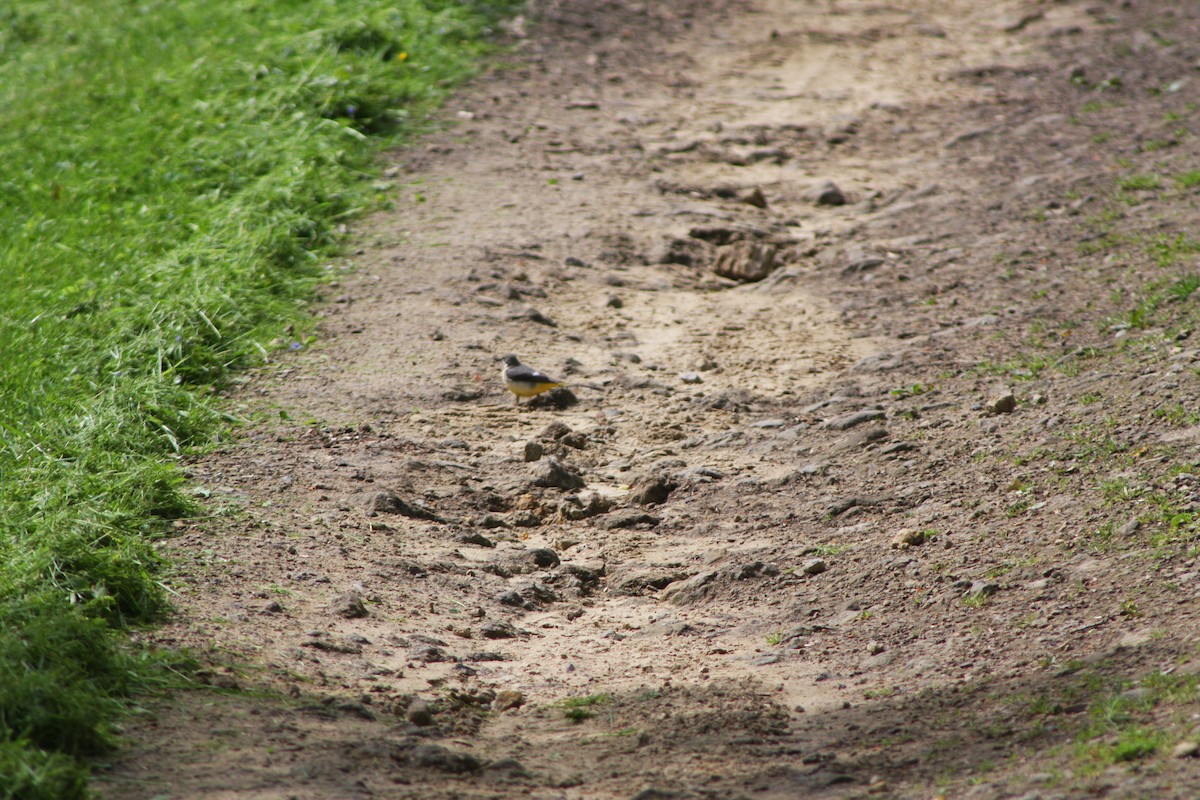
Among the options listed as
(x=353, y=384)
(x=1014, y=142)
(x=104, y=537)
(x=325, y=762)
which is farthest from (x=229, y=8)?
(x=325, y=762)

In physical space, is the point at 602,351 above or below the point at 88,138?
below

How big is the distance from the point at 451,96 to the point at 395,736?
19.7 ft

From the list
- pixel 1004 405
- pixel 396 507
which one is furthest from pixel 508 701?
pixel 1004 405

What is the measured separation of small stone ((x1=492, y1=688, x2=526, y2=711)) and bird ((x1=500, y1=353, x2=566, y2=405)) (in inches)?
77.4

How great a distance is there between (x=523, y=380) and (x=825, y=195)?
287 centimetres

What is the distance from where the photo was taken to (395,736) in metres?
3.02

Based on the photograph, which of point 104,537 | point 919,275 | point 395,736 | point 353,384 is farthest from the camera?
point 919,275

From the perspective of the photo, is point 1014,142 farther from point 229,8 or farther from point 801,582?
point 229,8

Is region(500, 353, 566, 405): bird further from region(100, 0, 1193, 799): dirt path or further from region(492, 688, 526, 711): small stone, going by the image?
region(492, 688, 526, 711): small stone

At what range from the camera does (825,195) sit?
23.6ft

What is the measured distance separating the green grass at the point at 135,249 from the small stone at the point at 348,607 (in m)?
0.48

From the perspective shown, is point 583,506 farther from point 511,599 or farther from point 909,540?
point 909,540

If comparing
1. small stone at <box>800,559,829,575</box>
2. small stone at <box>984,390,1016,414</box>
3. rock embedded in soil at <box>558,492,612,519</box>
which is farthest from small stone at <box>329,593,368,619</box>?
small stone at <box>984,390,1016,414</box>

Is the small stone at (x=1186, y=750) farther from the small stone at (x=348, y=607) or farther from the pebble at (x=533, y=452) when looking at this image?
the pebble at (x=533, y=452)
